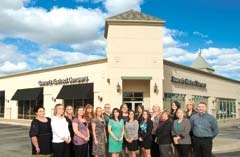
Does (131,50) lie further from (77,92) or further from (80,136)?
(80,136)

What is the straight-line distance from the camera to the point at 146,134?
10.7 metres

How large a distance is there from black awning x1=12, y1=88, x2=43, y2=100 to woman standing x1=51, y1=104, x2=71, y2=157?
29428 millimetres

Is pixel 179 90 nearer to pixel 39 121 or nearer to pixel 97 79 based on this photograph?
pixel 97 79

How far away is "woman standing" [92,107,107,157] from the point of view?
9.95m

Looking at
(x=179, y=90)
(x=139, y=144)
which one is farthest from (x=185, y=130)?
(x=179, y=90)

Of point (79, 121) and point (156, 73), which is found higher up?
point (156, 73)

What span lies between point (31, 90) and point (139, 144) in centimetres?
2963

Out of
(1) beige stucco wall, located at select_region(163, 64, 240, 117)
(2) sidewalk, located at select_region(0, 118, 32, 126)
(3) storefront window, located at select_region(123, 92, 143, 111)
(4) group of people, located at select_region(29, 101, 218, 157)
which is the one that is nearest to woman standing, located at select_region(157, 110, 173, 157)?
(4) group of people, located at select_region(29, 101, 218, 157)

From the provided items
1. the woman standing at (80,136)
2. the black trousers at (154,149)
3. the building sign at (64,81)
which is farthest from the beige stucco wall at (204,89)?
the woman standing at (80,136)

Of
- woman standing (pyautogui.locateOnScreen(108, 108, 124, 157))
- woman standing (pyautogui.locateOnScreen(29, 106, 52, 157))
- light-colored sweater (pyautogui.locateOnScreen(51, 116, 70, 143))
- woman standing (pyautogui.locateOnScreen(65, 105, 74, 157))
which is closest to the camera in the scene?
woman standing (pyautogui.locateOnScreen(29, 106, 52, 157))

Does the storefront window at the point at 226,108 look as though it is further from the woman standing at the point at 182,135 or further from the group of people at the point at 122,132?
the woman standing at the point at 182,135

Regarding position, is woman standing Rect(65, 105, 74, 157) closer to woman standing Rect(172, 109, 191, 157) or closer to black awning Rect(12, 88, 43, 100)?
woman standing Rect(172, 109, 191, 157)

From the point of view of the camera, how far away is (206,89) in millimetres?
40875

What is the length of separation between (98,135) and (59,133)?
5.64ft
